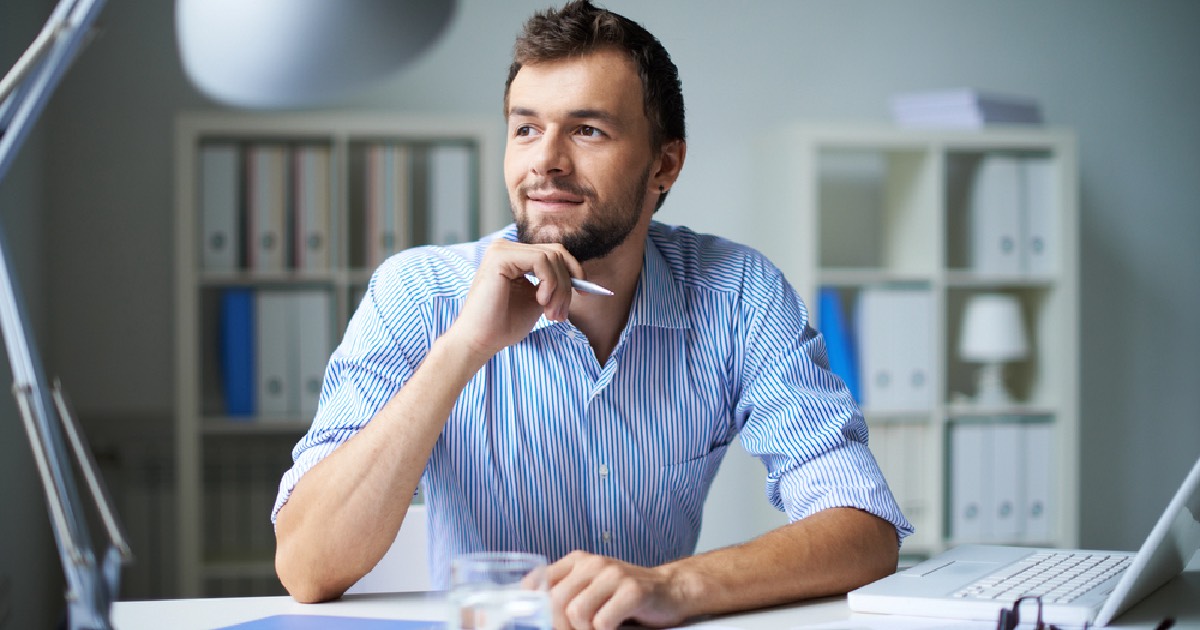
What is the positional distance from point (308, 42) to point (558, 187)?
29.2 inches

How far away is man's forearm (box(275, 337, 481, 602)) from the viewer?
1214mm

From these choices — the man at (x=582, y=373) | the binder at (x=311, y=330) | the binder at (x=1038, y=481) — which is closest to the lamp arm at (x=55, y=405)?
the man at (x=582, y=373)

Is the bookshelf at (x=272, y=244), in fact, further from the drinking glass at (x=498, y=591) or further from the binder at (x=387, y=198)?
the drinking glass at (x=498, y=591)

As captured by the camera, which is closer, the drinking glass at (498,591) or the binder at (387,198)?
the drinking glass at (498,591)

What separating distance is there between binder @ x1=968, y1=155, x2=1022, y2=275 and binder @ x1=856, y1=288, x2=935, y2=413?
227 mm

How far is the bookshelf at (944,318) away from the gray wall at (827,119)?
0.35 meters

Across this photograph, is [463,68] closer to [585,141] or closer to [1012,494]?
[585,141]

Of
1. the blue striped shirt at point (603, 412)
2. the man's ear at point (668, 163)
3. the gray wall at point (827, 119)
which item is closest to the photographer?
the blue striped shirt at point (603, 412)

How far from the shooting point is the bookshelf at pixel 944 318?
305cm

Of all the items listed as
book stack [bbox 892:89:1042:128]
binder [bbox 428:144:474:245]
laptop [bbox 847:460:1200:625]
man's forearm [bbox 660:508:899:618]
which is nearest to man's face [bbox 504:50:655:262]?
man's forearm [bbox 660:508:899:618]

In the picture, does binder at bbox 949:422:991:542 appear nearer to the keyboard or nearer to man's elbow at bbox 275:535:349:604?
the keyboard

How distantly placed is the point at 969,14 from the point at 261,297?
7.80 ft

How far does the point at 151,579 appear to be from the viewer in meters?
3.03

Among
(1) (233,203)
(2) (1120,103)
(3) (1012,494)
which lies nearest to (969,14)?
(2) (1120,103)
